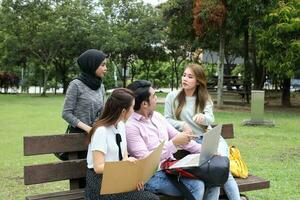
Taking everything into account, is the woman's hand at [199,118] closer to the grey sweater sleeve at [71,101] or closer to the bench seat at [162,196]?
the bench seat at [162,196]

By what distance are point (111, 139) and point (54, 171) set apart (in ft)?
2.42

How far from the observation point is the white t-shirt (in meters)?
3.88

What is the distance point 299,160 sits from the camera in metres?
8.88

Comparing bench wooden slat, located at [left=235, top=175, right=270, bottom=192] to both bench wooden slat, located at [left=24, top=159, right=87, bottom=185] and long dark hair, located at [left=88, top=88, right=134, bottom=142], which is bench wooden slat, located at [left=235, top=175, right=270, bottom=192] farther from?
long dark hair, located at [left=88, top=88, right=134, bottom=142]

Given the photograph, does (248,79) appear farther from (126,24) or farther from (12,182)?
(12,182)

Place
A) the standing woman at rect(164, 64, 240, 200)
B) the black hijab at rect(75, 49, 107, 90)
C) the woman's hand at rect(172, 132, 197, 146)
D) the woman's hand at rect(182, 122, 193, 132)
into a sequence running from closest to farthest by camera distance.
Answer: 1. the woman's hand at rect(172, 132, 197, 146)
2. the black hijab at rect(75, 49, 107, 90)
3. the woman's hand at rect(182, 122, 193, 132)
4. the standing woman at rect(164, 64, 240, 200)

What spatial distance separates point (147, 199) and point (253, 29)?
14.6 m

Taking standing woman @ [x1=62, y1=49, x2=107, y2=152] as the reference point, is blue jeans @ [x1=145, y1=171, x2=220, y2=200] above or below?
below

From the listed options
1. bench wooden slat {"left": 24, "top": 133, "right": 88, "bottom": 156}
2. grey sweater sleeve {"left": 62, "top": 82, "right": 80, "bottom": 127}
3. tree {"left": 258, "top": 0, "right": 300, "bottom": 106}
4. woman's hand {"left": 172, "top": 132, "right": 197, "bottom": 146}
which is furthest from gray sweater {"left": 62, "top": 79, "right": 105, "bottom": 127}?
tree {"left": 258, "top": 0, "right": 300, "bottom": 106}

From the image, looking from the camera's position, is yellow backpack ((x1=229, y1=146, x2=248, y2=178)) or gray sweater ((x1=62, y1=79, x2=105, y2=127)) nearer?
gray sweater ((x1=62, y1=79, x2=105, y2=127))

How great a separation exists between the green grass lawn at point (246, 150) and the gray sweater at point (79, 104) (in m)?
1.97

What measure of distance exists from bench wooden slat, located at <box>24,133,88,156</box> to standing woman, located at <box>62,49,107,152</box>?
14 centimetres

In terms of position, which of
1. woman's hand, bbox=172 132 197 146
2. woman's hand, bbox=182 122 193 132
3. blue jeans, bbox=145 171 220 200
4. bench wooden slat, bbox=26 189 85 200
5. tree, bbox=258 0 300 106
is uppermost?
tree, bbox=258 0 300 106

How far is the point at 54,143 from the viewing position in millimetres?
4441
